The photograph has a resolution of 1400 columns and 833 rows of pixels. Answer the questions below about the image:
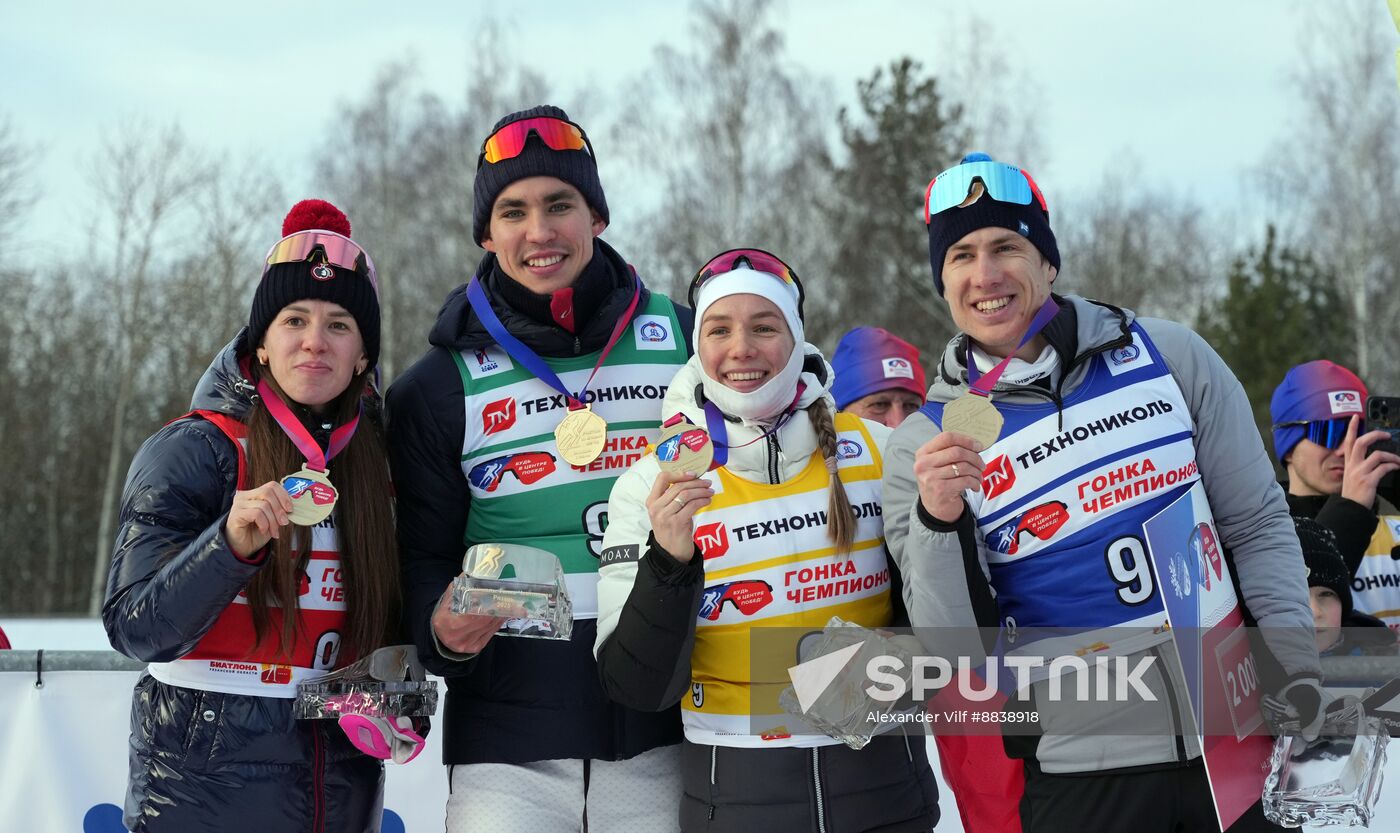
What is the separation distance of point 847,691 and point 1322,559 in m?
2.36

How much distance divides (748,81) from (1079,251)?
10.7m

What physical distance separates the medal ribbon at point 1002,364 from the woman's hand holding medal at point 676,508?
0.68 m

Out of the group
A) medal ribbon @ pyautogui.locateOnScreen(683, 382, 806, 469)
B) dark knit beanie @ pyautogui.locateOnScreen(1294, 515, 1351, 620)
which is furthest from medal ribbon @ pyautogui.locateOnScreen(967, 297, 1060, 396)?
dark knit beanie @ pyautogui.locateOnScreen(1294, 515, 1351, 620)

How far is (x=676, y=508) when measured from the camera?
2.76 metres

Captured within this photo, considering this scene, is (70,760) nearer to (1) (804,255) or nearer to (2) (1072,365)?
(2) (1072,365)

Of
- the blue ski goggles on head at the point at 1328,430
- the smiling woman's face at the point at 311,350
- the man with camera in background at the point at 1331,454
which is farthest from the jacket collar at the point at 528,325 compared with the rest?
the blue ski goggles on head at the point at 1328,430

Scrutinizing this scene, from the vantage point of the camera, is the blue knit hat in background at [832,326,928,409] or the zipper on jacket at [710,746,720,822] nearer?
the zipper on jacket at [710,746,720,822]

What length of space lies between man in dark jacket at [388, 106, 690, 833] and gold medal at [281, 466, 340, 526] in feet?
1.29

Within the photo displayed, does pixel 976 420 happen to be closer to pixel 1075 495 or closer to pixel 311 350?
pixel 1075 495

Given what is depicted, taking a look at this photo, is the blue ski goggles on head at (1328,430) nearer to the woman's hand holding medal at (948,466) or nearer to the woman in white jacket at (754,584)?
the woman in white jacket at (754,584)

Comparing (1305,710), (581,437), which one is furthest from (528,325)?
(1305,710)

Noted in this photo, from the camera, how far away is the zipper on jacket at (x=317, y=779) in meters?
3.01

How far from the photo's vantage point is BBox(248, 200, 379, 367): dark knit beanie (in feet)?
10.5

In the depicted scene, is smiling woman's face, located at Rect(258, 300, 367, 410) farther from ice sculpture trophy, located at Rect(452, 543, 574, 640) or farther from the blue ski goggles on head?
the blue ski goggles on head
